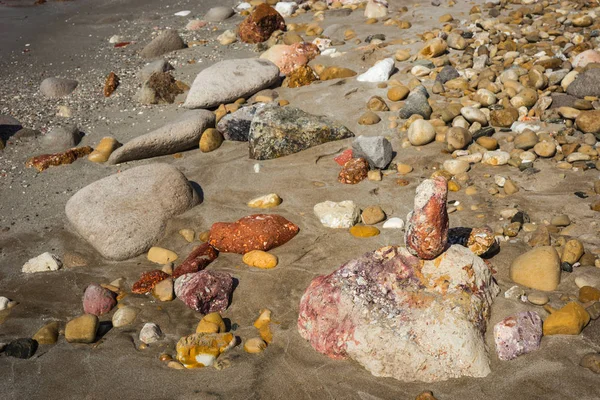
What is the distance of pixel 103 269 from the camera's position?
4047 millimetres

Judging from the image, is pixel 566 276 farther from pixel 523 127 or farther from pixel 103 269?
pixel 103 269

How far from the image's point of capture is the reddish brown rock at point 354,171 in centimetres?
461

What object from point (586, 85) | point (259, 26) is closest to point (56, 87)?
point (259, 26)

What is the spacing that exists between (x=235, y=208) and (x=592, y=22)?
16.4 feet

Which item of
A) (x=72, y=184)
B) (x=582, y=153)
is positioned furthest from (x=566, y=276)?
(x=72, y=184)

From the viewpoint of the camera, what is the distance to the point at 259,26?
8070 mm

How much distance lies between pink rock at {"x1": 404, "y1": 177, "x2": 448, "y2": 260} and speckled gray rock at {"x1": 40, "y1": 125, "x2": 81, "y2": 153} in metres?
4.27

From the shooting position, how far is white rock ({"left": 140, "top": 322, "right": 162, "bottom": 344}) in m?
3.22

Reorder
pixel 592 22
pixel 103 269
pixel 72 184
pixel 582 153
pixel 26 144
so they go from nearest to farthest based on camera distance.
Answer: pixel 103 269 < pixel 582 153 < pixel 72 184 < pixel 26 144 < pixel 592 22

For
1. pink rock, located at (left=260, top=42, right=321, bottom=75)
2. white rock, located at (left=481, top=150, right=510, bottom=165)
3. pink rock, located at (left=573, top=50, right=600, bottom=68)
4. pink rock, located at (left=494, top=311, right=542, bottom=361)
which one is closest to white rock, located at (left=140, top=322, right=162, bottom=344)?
pink rock, located at (left=494, top=311, right=542, bottom=361)

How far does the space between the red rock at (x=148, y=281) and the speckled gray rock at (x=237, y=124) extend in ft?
7.01

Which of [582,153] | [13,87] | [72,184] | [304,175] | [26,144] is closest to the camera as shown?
[582,153]

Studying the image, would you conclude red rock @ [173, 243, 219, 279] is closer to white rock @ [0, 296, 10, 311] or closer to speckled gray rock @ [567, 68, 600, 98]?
white rock @ [0, 296, 10, 311]

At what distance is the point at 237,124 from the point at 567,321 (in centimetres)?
369
